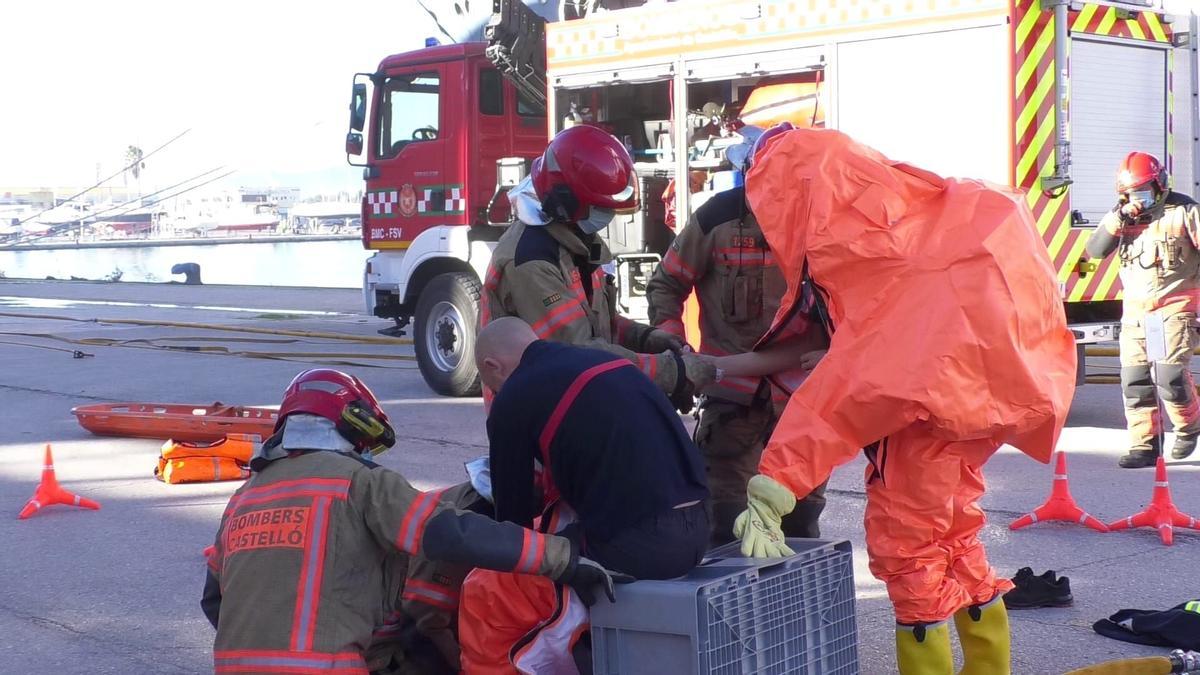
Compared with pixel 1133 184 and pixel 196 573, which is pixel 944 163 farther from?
pixel 196 573

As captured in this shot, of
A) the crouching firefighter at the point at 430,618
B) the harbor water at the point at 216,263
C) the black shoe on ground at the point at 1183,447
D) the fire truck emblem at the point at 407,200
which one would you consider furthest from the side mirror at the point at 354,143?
the harbor water at the point at 216,263

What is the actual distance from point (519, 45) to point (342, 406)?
8.69 meters

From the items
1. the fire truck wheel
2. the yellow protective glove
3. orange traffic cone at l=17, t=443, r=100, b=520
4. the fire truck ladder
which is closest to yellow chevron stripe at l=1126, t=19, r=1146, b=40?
the fire truck ladder

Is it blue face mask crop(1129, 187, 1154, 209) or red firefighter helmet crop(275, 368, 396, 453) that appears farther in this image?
blue face mask crop(1129, 187, 1154, 209)

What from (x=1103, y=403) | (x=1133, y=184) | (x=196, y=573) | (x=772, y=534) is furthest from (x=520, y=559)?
(x=1103, y=403)

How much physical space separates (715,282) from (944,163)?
4.23 meters

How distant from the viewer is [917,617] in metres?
3.63

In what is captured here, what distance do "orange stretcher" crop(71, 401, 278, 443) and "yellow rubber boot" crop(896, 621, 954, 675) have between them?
5.77 metres

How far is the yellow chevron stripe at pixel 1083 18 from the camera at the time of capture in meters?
8.58

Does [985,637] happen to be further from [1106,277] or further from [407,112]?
[407,112]

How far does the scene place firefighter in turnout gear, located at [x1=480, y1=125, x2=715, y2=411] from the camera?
4238 mm

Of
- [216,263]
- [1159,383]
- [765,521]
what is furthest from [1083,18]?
[216,263]

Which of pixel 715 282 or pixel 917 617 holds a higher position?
pixel 715 282

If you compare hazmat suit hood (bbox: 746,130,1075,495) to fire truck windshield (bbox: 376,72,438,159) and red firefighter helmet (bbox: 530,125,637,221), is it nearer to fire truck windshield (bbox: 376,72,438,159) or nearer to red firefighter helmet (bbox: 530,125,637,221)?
red firefighter helmet (bbox: 530,125,637,221)
